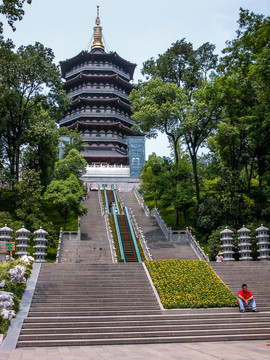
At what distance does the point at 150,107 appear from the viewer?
26.6 meters

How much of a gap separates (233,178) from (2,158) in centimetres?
1774

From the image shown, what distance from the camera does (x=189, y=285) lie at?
14.7 metres

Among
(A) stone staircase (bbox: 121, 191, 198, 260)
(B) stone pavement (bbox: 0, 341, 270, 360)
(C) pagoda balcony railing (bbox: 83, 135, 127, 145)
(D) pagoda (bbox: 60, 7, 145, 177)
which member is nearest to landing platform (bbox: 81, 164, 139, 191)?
(D) pagoda (bbox: 60, 7, 145, 177)

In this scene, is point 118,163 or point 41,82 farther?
point 118,163

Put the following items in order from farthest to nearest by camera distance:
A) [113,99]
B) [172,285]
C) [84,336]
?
1. [113,99]
2. [172,285]
3. [84,336]

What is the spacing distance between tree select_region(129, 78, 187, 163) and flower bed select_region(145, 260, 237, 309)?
1205cm

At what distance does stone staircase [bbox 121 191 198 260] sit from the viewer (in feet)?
71.5

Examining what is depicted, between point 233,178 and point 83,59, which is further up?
point 83,59

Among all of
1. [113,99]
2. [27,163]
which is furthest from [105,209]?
[113,99]

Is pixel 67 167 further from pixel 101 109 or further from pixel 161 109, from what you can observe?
pixel 101 109

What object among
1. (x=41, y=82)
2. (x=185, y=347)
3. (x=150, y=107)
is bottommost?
(x=185, y=347)

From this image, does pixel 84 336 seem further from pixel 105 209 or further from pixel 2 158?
pixel 2 158

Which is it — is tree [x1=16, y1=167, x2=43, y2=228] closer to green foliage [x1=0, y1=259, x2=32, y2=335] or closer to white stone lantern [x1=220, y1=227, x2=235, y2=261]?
green foliage [x1=0, y1=259, x2=32, y2=335]

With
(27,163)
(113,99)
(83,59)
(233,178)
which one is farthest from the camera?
(83,59)
